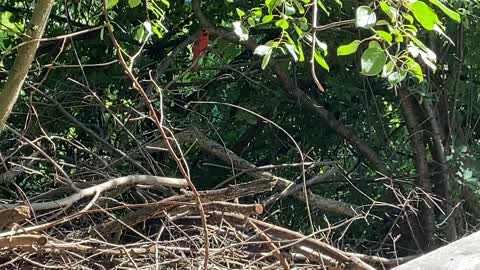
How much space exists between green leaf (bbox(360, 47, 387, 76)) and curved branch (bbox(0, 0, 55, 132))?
0.84 meters

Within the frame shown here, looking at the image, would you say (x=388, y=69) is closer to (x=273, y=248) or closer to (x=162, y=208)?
(x=273, y=248)

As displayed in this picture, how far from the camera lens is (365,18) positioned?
1.91 metres

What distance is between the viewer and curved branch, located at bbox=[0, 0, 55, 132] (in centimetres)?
212

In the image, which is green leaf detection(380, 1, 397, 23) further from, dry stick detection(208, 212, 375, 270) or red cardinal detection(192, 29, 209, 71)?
red cardinal detection(192, 29, 209, 71)

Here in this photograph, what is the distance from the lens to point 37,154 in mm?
3297

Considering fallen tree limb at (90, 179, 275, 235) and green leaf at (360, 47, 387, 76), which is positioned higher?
green leaf at (360, 47, 387, 76)

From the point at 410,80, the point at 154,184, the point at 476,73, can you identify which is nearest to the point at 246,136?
the point at 410,80

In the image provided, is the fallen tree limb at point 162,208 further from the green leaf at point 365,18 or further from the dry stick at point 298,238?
the green leaf at point 365,18

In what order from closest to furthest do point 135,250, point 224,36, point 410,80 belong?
point 135,250, point 410,80, point 224,36

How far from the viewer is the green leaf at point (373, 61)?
1.90 meters

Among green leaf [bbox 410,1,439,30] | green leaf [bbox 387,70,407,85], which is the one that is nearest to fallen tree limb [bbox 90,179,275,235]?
green leaf [bbox 387,70,407,85]

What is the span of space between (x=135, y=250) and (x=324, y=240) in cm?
87

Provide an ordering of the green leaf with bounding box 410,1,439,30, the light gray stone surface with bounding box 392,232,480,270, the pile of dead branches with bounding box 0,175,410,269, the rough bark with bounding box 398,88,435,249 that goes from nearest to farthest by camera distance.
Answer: the light gray stone surface with bounding box 392,232,480,270 → the green leaf with bounding box 410,1,439,30 → the pile of dead branches with bounding box 0,175,410,269 → the rough bark with bounding box 398,88,435,249

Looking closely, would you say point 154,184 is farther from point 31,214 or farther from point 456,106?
point 456,106
